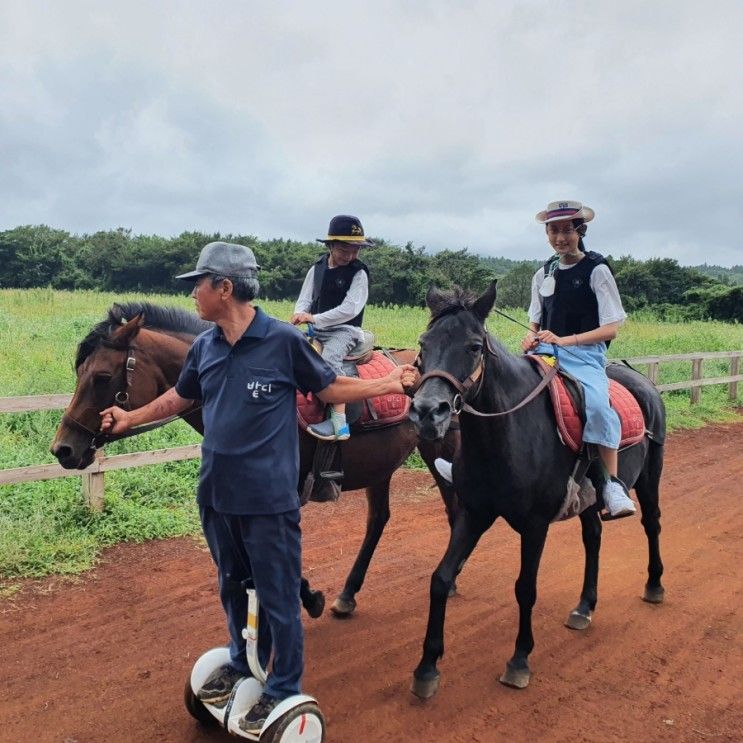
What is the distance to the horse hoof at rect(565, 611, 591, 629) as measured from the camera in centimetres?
446

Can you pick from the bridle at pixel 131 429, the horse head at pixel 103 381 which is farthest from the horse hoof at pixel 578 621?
the horse head at pixel 103 381

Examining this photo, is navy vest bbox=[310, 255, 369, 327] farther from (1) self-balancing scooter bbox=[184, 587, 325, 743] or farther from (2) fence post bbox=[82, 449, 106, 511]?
(2) fence post bbox=[82, 449, 106, 511]

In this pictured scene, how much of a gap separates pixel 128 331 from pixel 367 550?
2462 millimetres

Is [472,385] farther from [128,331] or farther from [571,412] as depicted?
[128,331]

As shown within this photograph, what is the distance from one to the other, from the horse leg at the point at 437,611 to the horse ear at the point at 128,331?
226cm

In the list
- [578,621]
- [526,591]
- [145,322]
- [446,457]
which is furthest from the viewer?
[446,457]

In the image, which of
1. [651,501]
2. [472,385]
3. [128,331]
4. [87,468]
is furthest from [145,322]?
[651,501]

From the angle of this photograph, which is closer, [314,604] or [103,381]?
[103,381]

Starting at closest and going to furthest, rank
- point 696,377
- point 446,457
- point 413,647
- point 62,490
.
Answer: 1. point 413,647
2. point 446,457
3. point 62,490
4. point 696,377

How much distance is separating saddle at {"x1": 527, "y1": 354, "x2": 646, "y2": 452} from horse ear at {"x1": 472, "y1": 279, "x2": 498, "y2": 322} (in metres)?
0.93

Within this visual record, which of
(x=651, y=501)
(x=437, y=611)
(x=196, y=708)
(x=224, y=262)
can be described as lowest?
(x=196, y=708)

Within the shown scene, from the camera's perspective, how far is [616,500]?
4203mm

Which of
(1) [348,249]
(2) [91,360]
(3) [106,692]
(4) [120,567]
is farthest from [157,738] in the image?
(1) [348,249]

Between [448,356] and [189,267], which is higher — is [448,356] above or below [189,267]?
below
